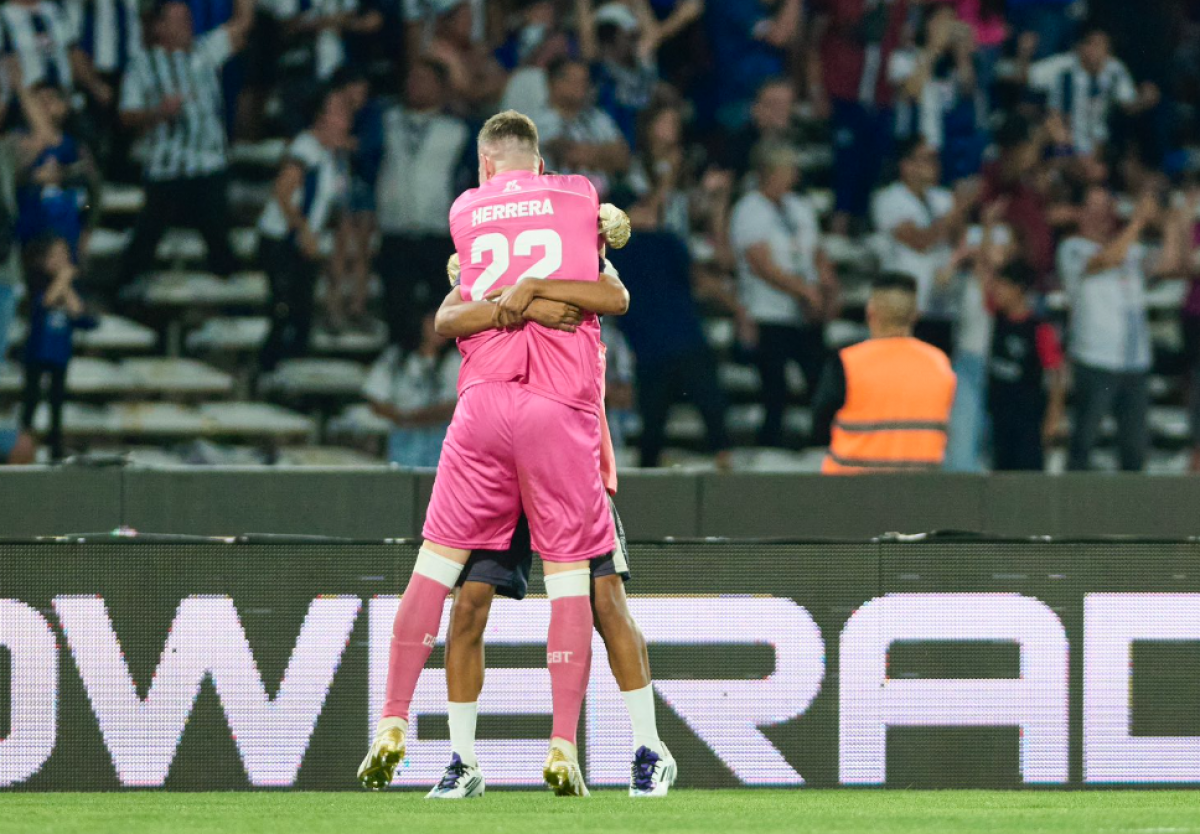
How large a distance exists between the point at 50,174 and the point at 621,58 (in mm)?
3410

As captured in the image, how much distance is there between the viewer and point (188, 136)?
35.2 feet

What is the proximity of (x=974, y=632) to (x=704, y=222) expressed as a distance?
5637 millimetres

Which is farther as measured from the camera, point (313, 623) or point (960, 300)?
point (960, 300)

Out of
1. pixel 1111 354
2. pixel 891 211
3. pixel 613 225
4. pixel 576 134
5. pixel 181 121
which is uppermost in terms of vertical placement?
pixel 181 121

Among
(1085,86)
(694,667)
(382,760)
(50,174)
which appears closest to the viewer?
(382,760)

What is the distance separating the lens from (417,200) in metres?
10.3

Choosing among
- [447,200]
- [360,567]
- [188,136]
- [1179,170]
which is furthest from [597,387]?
[1179,170]

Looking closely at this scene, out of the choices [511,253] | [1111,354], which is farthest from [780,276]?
[511,253]

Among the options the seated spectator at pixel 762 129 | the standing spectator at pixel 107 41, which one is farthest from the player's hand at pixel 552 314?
the standing spectator at pixel 107 41

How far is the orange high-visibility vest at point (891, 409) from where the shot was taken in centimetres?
725

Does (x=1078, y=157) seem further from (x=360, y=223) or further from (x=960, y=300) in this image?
(x=360, y=223)

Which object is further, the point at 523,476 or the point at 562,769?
the point at 523,476

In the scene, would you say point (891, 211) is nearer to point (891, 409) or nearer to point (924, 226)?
point (924, 226)

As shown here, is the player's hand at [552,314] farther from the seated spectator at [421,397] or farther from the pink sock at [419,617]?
the seated spectator at [421,397]
